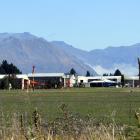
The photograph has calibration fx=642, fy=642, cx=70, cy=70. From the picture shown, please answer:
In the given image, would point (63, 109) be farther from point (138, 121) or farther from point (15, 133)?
point (138, 121)

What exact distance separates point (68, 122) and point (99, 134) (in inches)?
25.7

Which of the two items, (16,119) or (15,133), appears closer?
(15,133)

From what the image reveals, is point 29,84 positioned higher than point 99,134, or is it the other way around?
point 29,84

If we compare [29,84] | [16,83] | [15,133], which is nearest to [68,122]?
[15,133]

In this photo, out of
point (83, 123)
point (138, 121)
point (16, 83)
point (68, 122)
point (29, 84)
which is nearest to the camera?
point (138, 121)

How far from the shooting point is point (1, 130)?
1081 cm

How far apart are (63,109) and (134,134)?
2.15 metres

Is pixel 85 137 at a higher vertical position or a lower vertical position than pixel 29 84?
lower

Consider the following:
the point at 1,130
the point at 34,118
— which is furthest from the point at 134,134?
the point at 1,130

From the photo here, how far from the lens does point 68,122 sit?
971cm

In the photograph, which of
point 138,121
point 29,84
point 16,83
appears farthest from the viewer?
point 16,83

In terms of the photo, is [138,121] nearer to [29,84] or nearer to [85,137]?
[85,137]

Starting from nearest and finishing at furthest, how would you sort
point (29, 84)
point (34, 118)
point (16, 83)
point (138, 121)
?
1. point (138, 121)
2. point (34, 118)
3. point (29, 84)
4. point (16, 83)

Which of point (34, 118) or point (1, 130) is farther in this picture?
point (1, 130)
